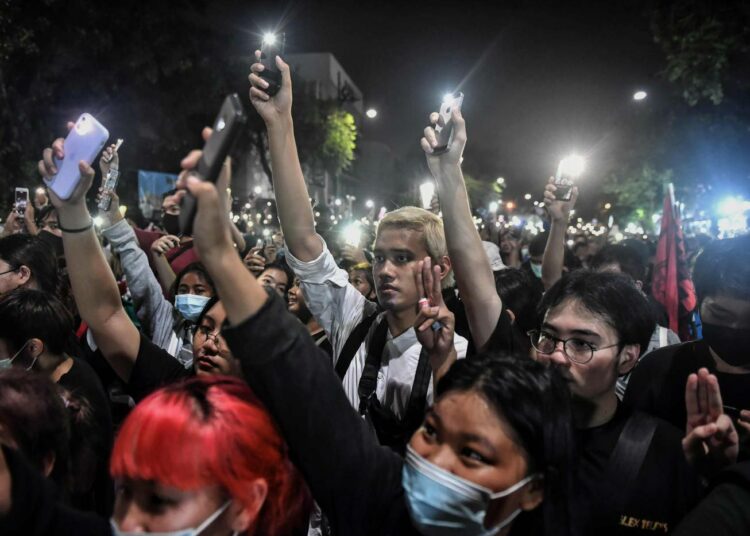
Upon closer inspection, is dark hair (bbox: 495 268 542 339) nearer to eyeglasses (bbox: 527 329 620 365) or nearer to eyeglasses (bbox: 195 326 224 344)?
eyeglasses (bbox: 527 329 620 365)

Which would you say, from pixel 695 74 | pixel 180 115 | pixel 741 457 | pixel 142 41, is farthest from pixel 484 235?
pixel 180 115

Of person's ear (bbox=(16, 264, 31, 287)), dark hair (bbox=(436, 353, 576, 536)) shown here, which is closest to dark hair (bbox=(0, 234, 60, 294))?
person's ear (bbox=(16, 264, 31, 287))

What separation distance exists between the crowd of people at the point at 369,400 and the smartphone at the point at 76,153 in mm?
51

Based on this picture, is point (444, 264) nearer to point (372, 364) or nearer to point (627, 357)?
point (372, 364)

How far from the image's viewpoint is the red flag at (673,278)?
6.48 meters

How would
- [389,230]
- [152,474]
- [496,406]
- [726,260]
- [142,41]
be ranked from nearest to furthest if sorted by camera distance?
1. [152,474]
2. [496,406]
3. [726,260]
4. [389,230]
5. [142,41]

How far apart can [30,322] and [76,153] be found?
4.95 ft

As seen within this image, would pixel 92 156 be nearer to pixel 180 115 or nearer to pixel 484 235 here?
pixel 484 235

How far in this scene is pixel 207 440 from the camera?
174cm

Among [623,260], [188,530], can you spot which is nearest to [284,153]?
[188,530]

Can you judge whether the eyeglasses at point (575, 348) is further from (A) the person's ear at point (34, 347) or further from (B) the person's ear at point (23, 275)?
(B) the person's ear at point (23, 275)

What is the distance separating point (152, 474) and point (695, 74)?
1179cm

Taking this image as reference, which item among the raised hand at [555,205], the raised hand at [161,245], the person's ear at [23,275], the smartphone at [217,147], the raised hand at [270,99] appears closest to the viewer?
the smartphone at [217,147]

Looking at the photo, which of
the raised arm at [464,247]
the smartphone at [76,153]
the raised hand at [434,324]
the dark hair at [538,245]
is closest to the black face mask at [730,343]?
the raised arm at [464,247]
